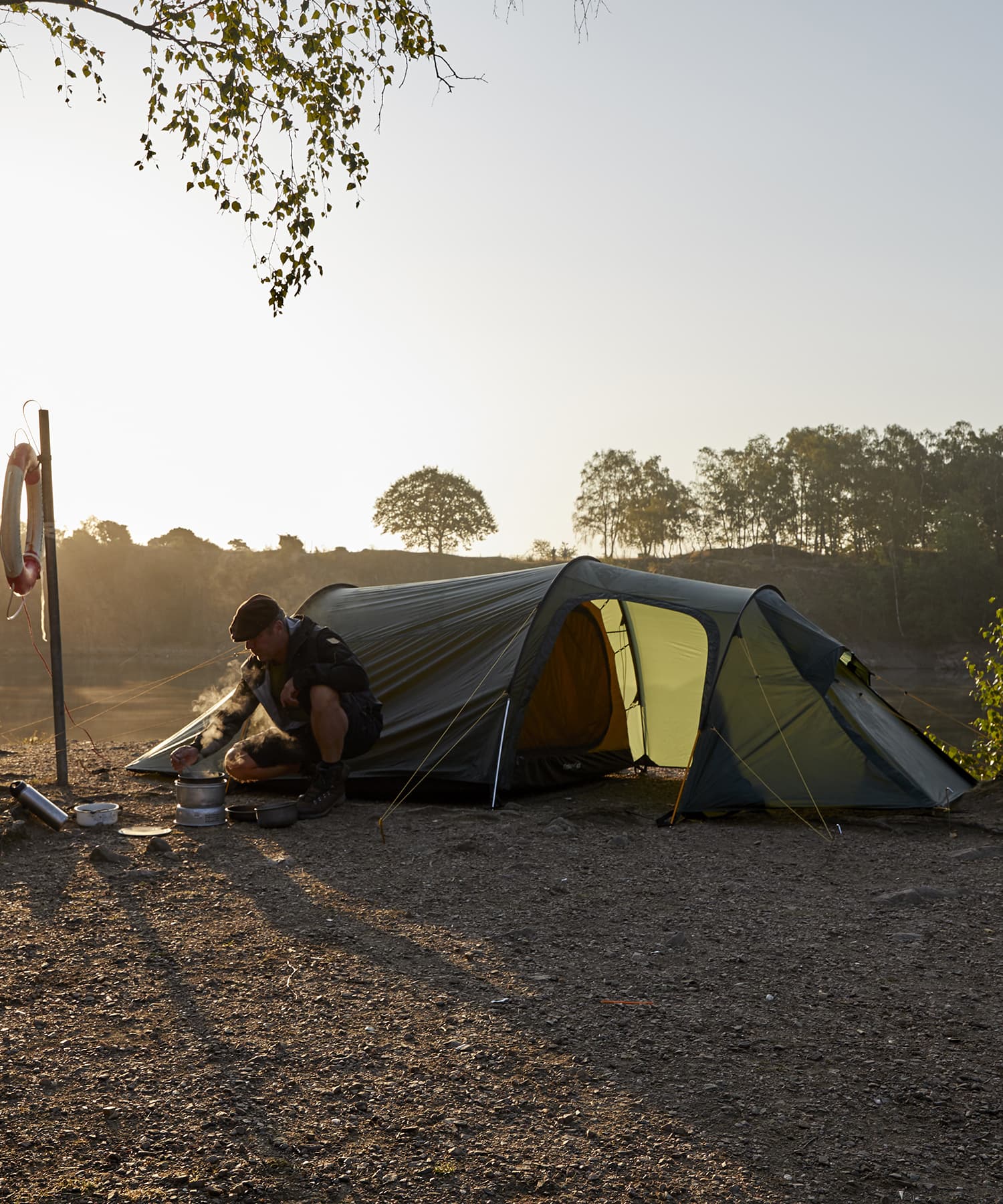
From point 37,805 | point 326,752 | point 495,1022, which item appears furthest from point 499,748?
point 495,1022

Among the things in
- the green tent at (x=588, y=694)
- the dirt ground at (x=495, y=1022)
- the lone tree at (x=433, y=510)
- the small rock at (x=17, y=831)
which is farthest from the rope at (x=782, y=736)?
the lone tree at (x=433, y=510)

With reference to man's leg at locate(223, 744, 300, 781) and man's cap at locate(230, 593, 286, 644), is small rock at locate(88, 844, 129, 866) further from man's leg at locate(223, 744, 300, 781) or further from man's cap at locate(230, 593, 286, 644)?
man's leg at locate(223, 744, 300, 781)

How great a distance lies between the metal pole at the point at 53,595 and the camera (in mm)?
7441

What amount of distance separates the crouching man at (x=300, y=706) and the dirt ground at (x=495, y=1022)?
0.90 metres

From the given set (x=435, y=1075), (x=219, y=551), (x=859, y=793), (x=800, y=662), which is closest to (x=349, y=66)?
(x=800, y=662)

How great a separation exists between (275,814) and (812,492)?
58.9 meters

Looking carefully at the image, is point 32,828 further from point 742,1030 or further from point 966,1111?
point 966,1111

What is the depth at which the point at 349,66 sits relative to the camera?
21.7ft

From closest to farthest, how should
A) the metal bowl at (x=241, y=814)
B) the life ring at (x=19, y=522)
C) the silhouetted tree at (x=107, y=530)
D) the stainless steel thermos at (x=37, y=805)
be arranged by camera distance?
1. the stainless steel thermos at (x=37, y=805)
2. the metal bowl at (x=241, y=814)
3. the life ring at (x=19, y=522)
4. the silhouetted tree at (x=107, y=530)

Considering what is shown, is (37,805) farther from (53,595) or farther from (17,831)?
(53,595)

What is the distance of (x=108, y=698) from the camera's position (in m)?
25.7

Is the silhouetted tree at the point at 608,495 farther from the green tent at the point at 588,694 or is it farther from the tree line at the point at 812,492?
the green tent at the point at 588,694

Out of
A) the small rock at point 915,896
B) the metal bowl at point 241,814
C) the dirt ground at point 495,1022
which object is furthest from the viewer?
the metal bowl at point 241,814

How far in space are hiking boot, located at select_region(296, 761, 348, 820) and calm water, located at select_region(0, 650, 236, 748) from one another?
367cm
